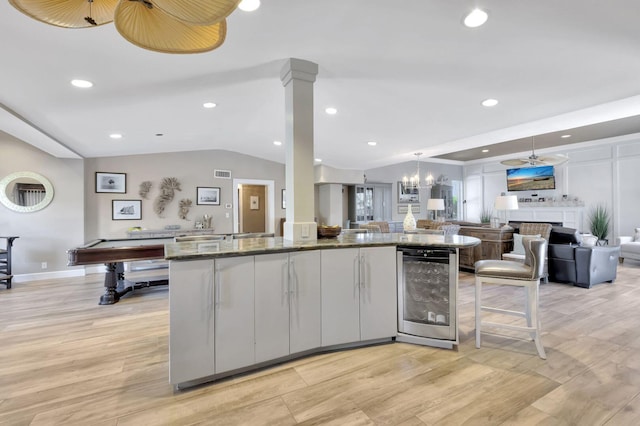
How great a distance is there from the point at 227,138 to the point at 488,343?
5515mm

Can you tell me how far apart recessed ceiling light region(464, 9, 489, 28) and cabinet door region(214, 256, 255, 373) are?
2.29 m

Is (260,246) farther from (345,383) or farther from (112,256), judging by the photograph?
(112,256)

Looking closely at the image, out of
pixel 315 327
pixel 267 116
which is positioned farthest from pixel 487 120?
pixel 315 327

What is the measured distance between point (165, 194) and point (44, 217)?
6.73 feet

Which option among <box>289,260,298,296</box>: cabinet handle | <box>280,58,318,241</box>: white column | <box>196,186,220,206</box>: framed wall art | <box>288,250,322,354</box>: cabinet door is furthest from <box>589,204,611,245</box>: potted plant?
<box>196,186,220,206</box>: framed wall art

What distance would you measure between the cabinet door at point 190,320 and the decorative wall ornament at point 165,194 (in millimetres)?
5187

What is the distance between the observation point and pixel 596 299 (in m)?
4.02

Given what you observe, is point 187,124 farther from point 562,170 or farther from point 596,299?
point 562,170

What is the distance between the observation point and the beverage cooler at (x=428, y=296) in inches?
101

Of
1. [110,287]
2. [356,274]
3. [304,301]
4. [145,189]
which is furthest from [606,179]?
→ [145,189]

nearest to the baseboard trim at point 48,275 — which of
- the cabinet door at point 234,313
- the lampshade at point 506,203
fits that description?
the cabinet door at point 234,313

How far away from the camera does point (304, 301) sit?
2.48 meters

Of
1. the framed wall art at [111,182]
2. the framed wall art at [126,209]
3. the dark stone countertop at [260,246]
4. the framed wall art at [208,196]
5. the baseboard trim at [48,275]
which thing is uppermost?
the framed wall art at [111,182]

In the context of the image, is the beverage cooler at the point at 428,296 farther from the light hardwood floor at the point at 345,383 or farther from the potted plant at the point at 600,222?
the potted plant at the point at 600,222
